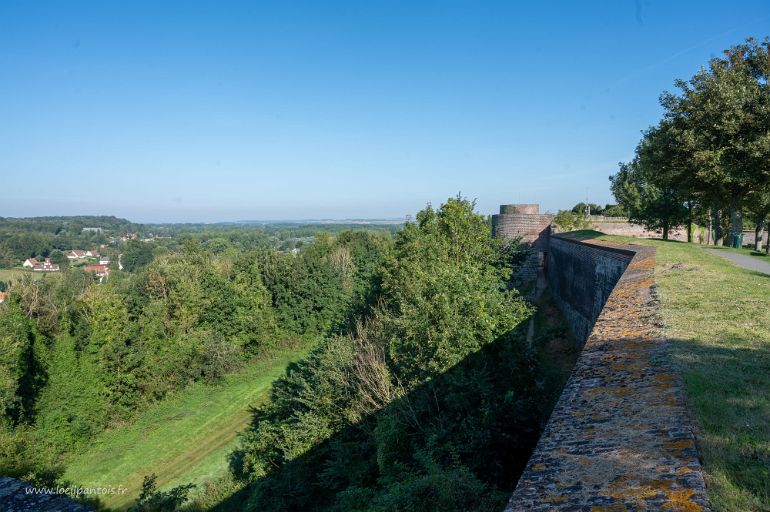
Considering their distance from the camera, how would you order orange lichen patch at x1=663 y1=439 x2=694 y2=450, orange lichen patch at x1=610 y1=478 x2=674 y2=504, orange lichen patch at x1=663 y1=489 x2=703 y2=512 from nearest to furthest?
orange lichen patch at x1=663 y1=489 x2=703 y2=512 → orange lichen patch at x1=610 y1=478 x2=674 y2=504 → orange lichen patch at x1=663 y1=439 x2=694 y2=450

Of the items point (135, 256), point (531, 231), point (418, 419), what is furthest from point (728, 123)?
point (135, 256)

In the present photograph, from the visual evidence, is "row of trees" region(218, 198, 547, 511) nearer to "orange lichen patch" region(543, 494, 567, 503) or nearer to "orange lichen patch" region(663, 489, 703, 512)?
"orange lichen patch" region(543, 494, 567, 503)

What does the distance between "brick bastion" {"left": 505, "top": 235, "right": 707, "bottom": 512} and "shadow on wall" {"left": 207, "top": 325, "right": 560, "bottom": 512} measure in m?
2.29

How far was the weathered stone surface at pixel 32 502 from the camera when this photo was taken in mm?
4168

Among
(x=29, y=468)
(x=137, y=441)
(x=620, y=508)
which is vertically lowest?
(x=137, y=441)

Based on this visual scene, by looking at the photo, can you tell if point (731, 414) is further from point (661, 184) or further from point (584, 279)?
point (661, 184)

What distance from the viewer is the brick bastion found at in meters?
2.54

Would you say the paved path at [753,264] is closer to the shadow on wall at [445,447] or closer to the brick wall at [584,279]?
the brick wall at [584,279]

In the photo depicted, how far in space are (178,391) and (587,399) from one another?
999 inches

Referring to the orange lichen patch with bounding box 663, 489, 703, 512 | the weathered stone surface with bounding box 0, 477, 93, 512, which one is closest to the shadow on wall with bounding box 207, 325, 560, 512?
the orange lichen patch with bounding box 663, 489, 703, 512

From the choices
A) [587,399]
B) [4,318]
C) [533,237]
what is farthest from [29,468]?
[533,237]

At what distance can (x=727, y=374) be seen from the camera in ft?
13.6

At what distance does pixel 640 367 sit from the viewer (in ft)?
14.2

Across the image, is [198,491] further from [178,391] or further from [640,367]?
[640,367]
